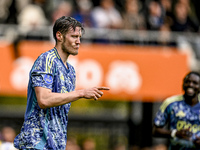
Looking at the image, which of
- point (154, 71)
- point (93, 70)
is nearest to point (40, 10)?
point (93, 70)

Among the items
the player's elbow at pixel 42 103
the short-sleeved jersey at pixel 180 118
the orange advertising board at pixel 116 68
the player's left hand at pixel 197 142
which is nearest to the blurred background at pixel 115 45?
A: the orange advertising board at pixel 116 68

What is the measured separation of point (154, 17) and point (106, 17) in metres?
1.54

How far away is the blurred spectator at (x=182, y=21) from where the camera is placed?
561 inches

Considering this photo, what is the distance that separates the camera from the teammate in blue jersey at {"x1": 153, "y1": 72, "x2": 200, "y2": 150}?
283 inches

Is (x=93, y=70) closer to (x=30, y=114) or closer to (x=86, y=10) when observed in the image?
(x=86, y=10)

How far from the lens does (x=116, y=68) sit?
13203mm

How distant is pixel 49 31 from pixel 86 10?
4.13 ft

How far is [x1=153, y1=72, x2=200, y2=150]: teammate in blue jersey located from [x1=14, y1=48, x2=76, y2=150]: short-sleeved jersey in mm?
2628

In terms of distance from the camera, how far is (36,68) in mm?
4895

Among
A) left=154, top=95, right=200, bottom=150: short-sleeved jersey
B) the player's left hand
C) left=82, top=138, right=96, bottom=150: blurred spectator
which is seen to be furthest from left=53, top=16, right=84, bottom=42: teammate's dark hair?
left=82, top=138, right=96, bottom=150: blurred spectator

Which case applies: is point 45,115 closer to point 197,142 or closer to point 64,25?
point 64,25

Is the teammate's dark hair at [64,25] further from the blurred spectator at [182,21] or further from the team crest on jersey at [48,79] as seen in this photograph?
the blurred spectator at [182,21]

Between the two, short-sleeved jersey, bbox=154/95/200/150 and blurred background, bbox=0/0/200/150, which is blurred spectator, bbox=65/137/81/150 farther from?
short-sleeved jersey, bbox=154/95/200/150

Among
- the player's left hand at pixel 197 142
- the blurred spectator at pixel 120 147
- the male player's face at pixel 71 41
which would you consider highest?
the male player's face at pixel 71 41
